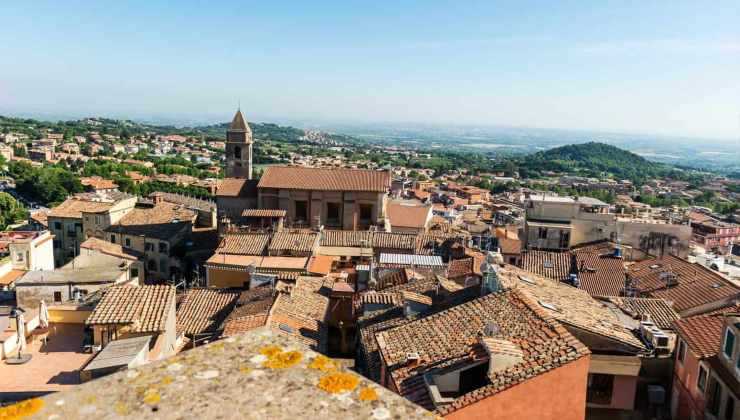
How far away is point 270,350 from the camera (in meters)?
4.09

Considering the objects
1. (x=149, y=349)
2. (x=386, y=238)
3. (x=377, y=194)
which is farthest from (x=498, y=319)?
(x=377, y=194)

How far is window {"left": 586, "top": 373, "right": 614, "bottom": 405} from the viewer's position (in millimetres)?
10391

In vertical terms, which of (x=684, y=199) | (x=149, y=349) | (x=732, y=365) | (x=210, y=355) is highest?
(x=210, y=355)

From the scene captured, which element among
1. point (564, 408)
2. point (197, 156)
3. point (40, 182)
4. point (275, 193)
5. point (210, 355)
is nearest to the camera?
point (210, 355)

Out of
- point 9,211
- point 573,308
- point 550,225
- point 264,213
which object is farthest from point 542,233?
point 9,211

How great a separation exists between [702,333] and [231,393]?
11835 millimetres

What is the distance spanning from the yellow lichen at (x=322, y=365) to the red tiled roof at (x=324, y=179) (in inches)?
1280

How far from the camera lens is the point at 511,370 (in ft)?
29.1

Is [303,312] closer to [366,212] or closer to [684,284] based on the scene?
[684,284]

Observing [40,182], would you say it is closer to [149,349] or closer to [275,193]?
[275,193]

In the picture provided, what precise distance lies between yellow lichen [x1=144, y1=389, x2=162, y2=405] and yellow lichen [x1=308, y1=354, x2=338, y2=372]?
1.00 m

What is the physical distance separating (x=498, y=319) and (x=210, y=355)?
8.11 meters

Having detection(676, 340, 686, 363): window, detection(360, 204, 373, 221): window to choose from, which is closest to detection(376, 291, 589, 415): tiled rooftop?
detection(676, 340, 686, 363): window

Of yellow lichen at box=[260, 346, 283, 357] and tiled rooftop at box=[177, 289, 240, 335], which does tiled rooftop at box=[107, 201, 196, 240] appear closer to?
tiled rooftop at box=[177, 289, 240, 335]
